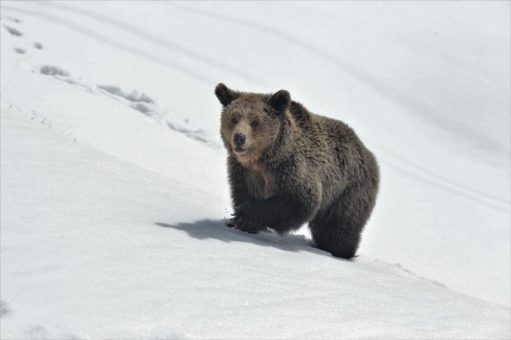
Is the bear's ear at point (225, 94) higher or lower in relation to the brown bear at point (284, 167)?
higher

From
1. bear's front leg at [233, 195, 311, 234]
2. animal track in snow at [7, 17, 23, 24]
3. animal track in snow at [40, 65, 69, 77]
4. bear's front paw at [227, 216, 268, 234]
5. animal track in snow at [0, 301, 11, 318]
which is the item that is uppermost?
animal track in snow at [0, 301, 11, 318]

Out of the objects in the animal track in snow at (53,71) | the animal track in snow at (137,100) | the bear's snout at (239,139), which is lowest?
the animal track in snow at (137,100)

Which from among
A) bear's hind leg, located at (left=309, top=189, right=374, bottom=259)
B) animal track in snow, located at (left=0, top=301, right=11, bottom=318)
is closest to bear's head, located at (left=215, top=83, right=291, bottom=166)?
bear's hind leg, located at (left=309, top=189, right=374, bottom=259)

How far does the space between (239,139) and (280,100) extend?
2.21ft

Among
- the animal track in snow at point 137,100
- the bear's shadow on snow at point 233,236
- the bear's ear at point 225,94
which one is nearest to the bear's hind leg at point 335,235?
the bear's shadow on snow at point 233,236

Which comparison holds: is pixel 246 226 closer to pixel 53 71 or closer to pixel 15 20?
pixel 53 71

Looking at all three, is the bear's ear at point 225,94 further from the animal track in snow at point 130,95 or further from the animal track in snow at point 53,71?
the animal track in snow at point 53,71

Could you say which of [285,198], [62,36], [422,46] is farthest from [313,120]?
[422,46]

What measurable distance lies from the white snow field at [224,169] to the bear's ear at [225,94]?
1.10 metres

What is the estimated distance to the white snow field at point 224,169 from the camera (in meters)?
4.27

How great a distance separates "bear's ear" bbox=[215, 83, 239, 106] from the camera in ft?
22.6

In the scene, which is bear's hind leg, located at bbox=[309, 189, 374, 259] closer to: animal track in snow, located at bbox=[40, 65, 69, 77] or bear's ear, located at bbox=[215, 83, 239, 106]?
bear's ear, located at bbox=[215, 83, 239, 106]

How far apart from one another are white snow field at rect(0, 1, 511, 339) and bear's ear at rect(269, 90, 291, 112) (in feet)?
3.88

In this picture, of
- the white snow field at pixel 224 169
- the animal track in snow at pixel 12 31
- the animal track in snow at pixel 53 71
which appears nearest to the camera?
the white snow field at pixel 224 169
